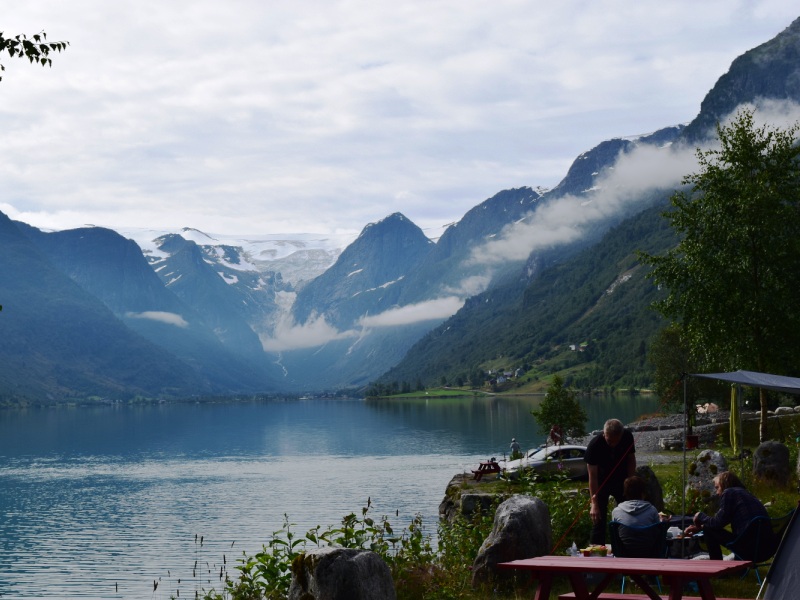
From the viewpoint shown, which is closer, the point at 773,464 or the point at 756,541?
the point at 756,541

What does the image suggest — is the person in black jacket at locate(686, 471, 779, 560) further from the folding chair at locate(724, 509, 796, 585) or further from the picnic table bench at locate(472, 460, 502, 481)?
the picnic table bench at locate(472, 460, 502, 481)

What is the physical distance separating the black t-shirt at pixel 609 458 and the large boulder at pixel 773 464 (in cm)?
1117

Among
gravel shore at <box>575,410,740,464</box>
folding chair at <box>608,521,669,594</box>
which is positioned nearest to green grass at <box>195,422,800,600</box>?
folding chair at <box>608,521,669,594</box>

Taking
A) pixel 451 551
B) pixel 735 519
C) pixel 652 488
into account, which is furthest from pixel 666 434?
pixel 735 519

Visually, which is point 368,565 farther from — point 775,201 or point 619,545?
point 775,201

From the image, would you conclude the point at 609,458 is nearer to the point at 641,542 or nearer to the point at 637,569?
the point at 641,542

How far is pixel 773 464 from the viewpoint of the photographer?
28.2 metres

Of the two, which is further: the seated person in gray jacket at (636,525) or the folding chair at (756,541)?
the seated person in gray jacket at (636,525)

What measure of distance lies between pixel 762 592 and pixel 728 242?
25340 millimetres

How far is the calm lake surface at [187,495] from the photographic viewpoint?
40.7m

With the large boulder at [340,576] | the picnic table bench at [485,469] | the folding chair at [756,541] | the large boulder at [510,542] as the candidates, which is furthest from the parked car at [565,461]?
the large boulder at [340,576]

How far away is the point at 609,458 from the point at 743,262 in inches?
797

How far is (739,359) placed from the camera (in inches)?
1494

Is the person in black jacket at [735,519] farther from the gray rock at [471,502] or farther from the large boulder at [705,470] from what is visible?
the gray rock at [471,502]
